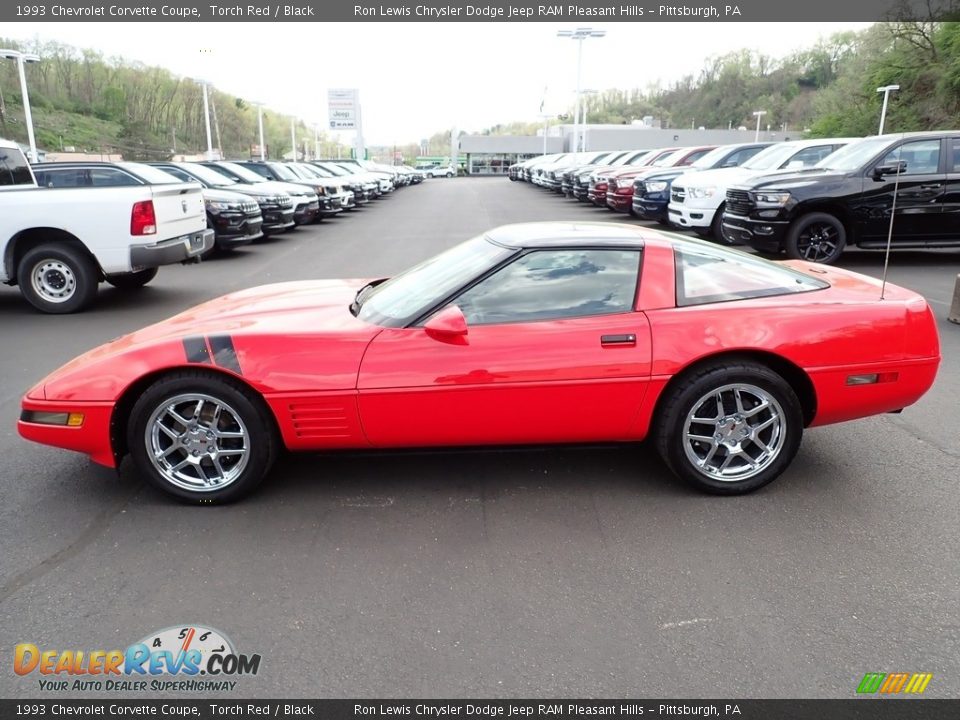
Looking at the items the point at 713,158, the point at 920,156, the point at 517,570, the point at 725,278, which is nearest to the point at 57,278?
the point at 517,570

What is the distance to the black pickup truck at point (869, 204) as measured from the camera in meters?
9.62

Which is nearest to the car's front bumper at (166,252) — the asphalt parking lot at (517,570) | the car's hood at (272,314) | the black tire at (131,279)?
the black tire at (131,279)

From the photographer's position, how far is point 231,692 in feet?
7.63

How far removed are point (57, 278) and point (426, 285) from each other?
20.2 feet

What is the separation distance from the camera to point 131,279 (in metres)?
9.27

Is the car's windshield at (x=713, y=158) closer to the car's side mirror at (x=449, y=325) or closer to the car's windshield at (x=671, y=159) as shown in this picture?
the car's windshield at (x=671, y=159)

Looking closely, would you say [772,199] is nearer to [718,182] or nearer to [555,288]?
[718,182]

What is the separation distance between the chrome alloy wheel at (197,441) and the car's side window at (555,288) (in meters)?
1.26

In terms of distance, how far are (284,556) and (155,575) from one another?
515 millimetres

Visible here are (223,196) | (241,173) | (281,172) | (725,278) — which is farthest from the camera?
(281,172)

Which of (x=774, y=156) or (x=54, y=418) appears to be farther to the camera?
(x=774, y=156)

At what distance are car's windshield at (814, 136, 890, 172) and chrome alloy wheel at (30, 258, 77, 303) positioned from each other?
32.8 feet
